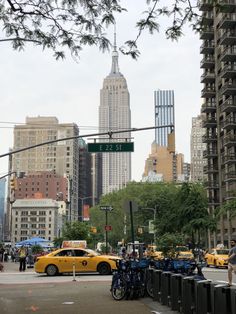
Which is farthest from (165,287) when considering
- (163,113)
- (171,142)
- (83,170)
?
(83,170)

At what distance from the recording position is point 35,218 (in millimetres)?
171125

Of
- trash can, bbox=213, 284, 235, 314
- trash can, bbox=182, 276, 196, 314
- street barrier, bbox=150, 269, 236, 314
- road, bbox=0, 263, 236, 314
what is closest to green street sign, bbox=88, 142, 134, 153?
road, bbox=0, 263, 236, 314

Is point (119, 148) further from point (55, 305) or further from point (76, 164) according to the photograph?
point (76, 164)

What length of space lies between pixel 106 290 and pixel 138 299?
2926 millimetres

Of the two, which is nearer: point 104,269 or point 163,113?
point 104,269

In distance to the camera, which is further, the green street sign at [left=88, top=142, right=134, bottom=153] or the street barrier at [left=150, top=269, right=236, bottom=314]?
the green street sign at [left=88, top=142, right=134, bottom=153]

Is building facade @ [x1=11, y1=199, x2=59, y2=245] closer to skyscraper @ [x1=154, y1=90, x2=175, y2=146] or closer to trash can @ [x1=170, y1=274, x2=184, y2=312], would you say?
skyscraper @ [x1=154, y1=90, x2=175, y2=146]

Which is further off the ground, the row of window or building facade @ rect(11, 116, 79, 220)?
building facade @ rect(11, 116, 79, 220)

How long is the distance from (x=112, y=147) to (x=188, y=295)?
1322 centimetres

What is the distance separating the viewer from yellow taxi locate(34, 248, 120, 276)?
2630 cm

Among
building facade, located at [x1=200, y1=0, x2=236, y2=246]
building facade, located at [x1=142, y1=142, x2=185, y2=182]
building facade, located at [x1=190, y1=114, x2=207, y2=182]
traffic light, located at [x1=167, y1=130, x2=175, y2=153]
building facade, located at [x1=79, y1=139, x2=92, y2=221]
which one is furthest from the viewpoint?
building facade, located at [x1=190, y1=114, x2=207, y2=182]

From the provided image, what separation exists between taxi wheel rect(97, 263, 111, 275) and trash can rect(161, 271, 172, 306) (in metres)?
13.1

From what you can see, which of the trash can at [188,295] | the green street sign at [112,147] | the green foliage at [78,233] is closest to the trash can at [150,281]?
the trash can at [188,295]

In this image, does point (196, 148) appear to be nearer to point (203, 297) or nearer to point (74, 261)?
point (74, 261)
